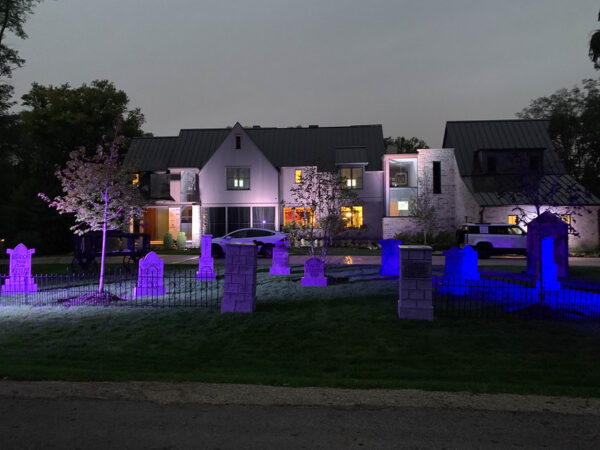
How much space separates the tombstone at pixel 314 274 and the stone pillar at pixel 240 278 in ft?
14.0

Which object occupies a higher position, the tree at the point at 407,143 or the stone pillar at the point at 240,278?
the tree at the point at 407,143

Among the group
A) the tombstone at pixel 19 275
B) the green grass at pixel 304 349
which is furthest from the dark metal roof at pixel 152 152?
the green grass at pixel 304 349

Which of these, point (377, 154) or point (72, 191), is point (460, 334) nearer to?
point (72, 191)

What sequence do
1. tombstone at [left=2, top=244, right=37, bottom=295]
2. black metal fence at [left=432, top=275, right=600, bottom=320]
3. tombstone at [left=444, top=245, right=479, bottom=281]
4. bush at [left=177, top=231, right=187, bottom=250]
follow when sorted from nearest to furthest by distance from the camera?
black metal fence at [left=432, top=275, right=600, bottom=320] < tombstone at [left=2, top=244, right=37, bottom=295] < tombstone at [left=444, top=245, right=479, bottom=281] < bush at [left=177, top=231, right=187, bottom=250]

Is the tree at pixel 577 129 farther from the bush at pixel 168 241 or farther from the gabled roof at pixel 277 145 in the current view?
the bush at pixel 168 241

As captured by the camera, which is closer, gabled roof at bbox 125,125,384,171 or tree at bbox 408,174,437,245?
tree at bbox 408,174,437,245

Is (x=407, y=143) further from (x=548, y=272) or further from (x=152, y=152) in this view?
(x=548, y=272)

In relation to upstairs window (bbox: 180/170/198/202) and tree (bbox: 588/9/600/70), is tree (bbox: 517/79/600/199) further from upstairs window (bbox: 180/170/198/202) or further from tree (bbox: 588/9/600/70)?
upstairs window (bbox: 180/170/198/202)

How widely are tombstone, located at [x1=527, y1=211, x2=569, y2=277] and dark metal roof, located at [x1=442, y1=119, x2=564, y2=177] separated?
17450mm

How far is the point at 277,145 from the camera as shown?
40.7m

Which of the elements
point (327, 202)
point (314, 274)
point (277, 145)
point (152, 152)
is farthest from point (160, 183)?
point (314, 274)

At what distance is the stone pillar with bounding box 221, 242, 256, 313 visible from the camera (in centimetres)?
1161

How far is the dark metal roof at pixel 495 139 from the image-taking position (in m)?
35.4

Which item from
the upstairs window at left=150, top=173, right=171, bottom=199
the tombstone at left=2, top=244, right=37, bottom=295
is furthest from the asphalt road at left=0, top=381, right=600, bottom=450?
the upstairs window at left=150, top=173, right=171, bottom=199
